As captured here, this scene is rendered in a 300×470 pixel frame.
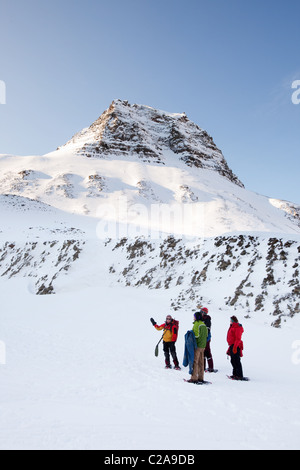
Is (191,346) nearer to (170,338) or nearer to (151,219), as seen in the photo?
(170,338)

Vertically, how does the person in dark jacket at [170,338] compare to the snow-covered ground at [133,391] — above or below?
above

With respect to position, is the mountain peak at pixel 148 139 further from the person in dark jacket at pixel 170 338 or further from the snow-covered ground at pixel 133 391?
the person in dark jacket at pixel 170 338

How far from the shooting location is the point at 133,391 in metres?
6.14

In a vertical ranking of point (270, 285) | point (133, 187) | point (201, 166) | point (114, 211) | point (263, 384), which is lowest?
point (263, 384)

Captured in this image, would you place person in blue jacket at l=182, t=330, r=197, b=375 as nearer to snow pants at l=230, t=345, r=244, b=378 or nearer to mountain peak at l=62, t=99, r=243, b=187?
snow pants at l=230, t=345, r=244, b=378

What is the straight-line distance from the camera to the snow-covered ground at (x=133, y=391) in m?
4.07

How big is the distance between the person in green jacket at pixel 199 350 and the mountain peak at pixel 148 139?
80.3 meters

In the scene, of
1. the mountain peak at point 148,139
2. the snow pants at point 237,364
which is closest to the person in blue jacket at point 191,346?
the snow pants at point 237,364
